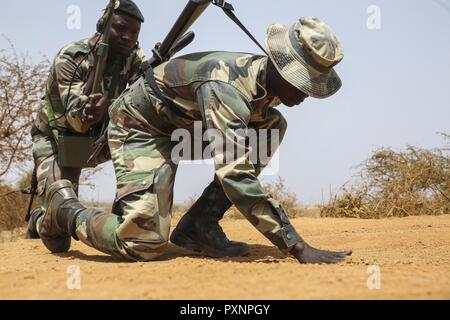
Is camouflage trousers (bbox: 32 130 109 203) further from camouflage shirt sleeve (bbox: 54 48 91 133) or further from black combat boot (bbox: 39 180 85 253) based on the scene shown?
black combat boot (bbox: 39 180 85 253)

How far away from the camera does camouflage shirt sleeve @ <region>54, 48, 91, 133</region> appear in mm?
5414

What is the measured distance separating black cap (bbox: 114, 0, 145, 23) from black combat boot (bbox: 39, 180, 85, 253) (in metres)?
1.60

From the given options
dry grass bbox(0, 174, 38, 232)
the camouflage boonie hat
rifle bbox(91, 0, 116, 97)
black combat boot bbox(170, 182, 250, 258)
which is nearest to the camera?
the camouflage boonie hat

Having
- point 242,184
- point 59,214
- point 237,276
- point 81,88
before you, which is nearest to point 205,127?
point 242,184

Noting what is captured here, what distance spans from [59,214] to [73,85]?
1.35m

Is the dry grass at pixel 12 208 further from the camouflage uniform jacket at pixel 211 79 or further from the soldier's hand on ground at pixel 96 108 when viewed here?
the camouflage uniform jacket at pixel 211 79

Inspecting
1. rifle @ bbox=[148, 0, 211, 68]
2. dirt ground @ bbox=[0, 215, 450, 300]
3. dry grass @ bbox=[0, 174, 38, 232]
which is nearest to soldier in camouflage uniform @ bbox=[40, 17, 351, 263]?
dirt ground @ bbox=[0, 215, 450, 300]

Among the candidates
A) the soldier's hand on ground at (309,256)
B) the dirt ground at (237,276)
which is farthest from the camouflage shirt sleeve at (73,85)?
the soldier's hand on ground at (309,256)

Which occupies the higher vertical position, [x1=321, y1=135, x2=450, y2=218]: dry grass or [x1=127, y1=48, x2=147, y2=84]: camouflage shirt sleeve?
[x1=127, y1=48, x2=147, y2=84]: camouflage shirt sleeve

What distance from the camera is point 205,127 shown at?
429 centimetres

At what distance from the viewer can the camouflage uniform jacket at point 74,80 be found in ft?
17.9

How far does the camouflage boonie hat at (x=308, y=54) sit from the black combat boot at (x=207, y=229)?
1045 millimetres

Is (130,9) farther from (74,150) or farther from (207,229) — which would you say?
(207,229)
